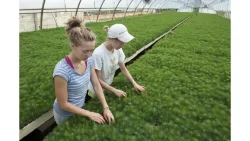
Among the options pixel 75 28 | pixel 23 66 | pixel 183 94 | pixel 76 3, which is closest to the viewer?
pixel 75 28

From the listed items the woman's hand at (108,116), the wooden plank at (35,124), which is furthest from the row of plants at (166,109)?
the wooden plank at (35,124)

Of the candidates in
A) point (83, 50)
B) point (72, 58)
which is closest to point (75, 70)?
point (72, 58)

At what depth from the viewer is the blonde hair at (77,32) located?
288cm

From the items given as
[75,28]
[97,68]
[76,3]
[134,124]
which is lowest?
[134,124]

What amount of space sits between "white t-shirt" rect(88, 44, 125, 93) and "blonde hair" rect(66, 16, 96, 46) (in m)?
0.99

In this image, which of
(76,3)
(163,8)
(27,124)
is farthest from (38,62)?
(163,8)

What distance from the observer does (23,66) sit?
6.71 metres

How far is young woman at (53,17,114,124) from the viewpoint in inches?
114

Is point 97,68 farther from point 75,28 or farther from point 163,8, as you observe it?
point 163,8

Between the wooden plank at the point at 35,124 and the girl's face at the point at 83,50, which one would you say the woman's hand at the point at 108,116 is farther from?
the wooden plank at the point at 35,124

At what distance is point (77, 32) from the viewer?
9.48 ft

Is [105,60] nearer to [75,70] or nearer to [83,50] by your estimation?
[75,70]

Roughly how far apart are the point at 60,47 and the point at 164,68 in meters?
5.24

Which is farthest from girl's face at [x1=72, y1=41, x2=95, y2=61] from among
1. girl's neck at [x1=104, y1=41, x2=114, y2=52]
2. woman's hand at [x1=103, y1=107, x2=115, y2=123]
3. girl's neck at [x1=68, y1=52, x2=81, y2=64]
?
girl's neck at [x1=104, y1=41, x2=114, y2=52]
